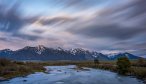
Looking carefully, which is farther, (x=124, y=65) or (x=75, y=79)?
(x=124, y=65)

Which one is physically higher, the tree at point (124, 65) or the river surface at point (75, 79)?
the tree at point (124, 65)

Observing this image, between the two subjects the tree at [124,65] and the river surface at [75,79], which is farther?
the tree at [124,65]

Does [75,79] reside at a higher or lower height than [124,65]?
lower

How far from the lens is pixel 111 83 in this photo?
64.2 meters

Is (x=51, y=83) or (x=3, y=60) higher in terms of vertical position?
(x=3, y=60)

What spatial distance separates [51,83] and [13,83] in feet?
31.5

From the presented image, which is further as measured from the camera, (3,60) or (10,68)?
(3,60)

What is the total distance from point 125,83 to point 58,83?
16.8m

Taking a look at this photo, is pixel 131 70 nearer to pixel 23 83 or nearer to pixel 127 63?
pixel 127 63

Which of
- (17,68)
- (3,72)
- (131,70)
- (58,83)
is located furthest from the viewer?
(17,68)

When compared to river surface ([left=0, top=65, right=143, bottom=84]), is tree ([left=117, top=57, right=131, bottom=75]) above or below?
above

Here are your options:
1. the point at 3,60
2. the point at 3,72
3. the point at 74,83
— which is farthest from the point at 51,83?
the point at 3,60

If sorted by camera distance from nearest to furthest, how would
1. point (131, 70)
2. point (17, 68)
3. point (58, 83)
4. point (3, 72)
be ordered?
1. point (58, 83)
2. point (3, 72)
3. point (131, 70)
4. point (17, 68)

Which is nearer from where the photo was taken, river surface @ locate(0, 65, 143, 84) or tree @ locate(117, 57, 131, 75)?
river surface @ locate(0, 65, 143, 84)
